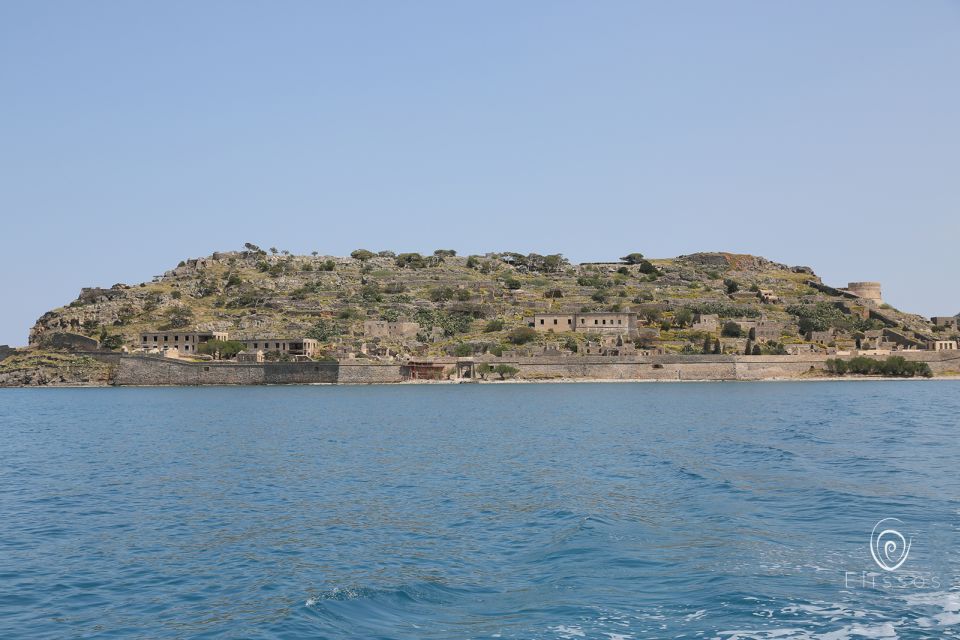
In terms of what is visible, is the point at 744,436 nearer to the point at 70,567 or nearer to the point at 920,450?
the point at 920,450

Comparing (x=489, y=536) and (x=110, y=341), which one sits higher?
(x=110, y=341)

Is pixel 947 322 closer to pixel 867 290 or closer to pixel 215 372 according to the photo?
pixel 867 290

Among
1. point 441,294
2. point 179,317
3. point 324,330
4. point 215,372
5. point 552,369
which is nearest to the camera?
point 552,369

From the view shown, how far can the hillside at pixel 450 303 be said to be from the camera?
304 ft

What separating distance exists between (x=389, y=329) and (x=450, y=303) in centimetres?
1640

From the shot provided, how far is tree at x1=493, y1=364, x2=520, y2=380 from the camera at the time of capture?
80.4 m

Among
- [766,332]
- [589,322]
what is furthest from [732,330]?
[589,322]

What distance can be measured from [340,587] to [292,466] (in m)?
12.8

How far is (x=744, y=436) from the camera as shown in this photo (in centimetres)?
3005

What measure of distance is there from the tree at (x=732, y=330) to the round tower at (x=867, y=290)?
31962mm

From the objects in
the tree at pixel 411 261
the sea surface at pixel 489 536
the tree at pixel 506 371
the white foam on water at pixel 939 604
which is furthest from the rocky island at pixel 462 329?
the white foam on water at pixel 939 604

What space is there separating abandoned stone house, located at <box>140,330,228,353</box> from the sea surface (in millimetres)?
59061

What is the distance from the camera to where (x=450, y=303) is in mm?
108062

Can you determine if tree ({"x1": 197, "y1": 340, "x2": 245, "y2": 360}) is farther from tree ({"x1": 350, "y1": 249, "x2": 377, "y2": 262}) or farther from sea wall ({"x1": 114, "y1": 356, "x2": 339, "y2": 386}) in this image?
tree ({"x1": 350, "y1": 249, "x2": 377, "y2": 262})
